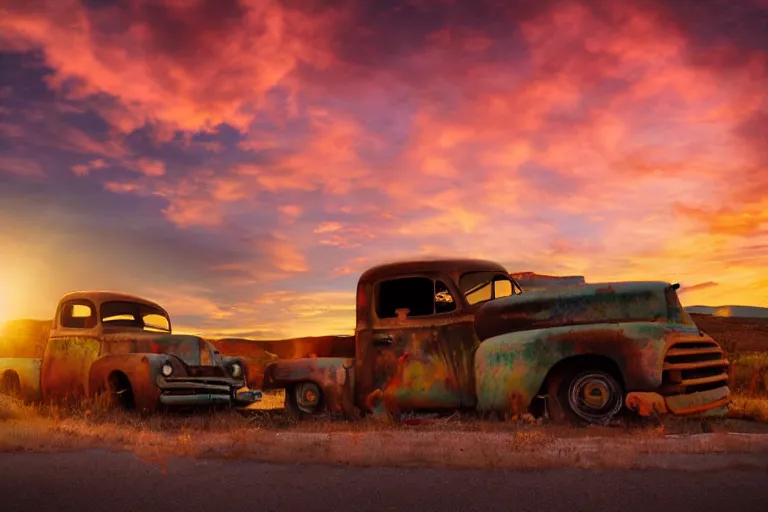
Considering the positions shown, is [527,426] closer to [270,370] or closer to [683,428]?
[683,428]

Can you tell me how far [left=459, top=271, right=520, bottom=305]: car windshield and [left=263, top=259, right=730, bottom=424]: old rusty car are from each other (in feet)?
0.04

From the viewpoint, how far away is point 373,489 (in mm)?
4844

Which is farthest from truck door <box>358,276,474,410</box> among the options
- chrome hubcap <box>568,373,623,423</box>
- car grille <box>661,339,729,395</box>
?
car grille <box>661,339,729,395</box>

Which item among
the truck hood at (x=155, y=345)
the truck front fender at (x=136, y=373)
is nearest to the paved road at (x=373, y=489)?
the truck front fender at (x=136, y=373)

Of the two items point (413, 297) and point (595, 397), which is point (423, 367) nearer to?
point (413, 297)

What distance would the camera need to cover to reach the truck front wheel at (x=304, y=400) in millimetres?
9367

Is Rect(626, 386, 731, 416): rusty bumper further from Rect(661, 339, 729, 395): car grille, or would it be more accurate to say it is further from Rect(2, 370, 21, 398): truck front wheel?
Rect(2, 370, 21, 398): truck front wheel

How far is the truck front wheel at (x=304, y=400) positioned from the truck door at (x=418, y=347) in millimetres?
846

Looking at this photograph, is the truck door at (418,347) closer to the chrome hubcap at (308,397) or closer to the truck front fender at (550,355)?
the truck front fender at (550,355)

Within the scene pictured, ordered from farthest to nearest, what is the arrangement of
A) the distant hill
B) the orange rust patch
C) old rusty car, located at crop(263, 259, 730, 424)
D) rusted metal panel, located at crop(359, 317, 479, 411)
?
the distant hill, rusted metal panel, located at crop(359, 317, 479, 411), old rusty car, located at crop(263, 259, 730, 424), the orange rust patch

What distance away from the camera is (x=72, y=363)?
439 inches

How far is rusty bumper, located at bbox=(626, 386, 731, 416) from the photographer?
6.84 meters

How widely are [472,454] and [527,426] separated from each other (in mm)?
1752

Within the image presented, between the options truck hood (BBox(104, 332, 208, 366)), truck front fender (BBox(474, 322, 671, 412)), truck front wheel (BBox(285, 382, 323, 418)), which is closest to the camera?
truck front fender (BBox(474, 322, 671, 412))
